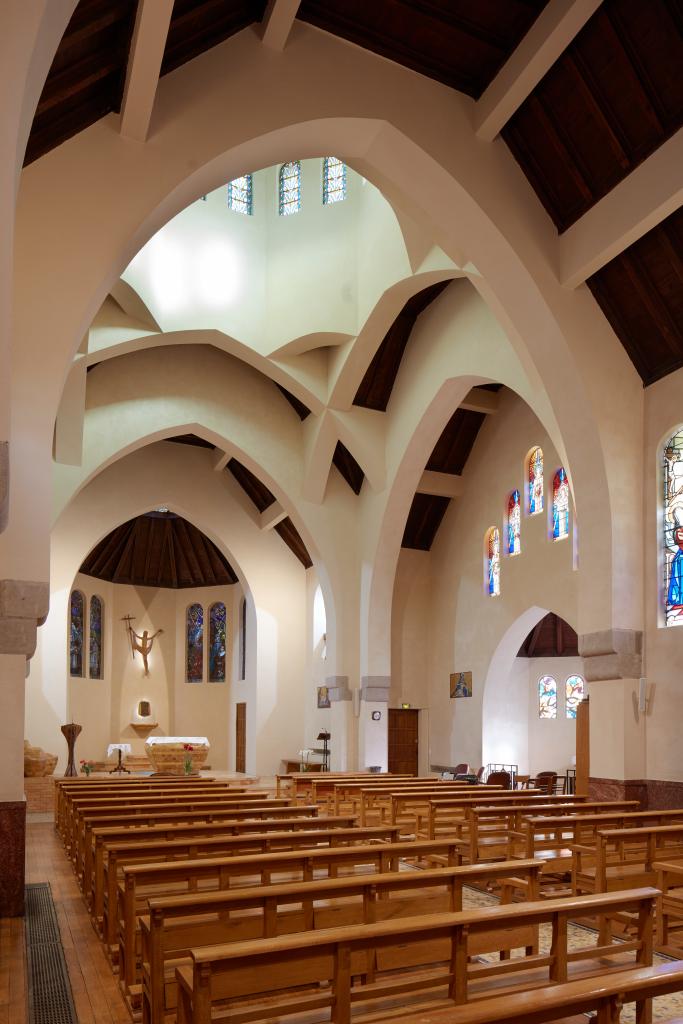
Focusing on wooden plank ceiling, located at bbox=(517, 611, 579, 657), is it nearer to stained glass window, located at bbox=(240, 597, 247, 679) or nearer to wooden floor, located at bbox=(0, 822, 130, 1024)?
stained glass window, located at bbox=(240, 597, 247, 679)

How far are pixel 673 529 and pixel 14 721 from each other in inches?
282

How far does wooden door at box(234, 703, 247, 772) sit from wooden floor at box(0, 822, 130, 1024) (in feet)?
51.6

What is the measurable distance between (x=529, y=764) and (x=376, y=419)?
8.32 metres

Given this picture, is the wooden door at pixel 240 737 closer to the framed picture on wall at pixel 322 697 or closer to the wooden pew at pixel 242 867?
the framed picture on wall at pixel 322 697

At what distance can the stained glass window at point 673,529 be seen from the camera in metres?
10.2

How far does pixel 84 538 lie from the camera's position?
824 inches

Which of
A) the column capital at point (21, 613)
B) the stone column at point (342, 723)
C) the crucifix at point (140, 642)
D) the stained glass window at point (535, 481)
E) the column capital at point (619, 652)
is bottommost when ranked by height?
the stone column at point (342, 723)

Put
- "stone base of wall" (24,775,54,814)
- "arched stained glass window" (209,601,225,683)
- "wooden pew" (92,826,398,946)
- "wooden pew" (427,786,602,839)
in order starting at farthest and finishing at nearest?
1. "arched stained glass window" (209,601,225,683)
2. "stone base of wall" (24,775,54,814)
3. "wooden pew" (427,786,602,839)
4. "wooden pew" (92,826,398,946)

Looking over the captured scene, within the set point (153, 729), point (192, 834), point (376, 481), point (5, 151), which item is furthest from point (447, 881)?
point (153, 729)

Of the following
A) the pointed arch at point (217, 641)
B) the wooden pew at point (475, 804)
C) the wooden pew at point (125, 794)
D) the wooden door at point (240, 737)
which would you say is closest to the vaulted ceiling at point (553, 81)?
the wooden pew at point (475, 804)

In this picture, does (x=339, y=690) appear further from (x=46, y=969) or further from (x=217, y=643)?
(x=46, y=969)

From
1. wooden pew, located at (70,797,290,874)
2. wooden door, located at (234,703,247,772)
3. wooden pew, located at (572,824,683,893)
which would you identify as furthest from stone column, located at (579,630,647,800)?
wooden door, located at (234,703,247,772)

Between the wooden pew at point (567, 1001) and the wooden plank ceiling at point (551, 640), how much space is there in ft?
58.4

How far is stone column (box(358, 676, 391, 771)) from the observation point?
18000mm
